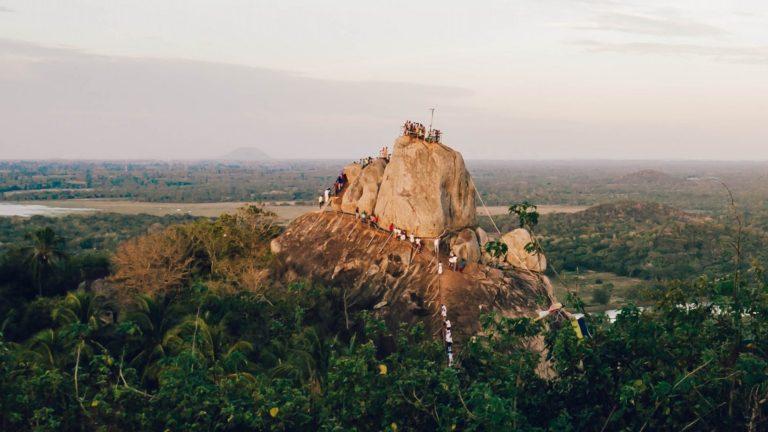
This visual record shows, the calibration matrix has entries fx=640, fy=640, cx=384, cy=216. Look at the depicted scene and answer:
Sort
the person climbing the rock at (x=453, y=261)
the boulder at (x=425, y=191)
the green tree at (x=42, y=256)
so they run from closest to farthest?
1. the person climbing the rock at (x=453, y=261)
2. the boulder at (x=425, y=191)
3. the green tree at (x=42, y=256)

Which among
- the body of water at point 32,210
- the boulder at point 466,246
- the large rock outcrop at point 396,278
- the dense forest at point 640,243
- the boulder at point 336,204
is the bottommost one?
the body of water at point 32,210

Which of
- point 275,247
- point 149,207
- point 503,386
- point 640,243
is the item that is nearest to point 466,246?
point 275,247

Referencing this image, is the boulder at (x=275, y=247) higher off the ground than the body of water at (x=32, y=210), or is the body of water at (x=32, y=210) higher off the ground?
the boulder at (x=275, y=247)

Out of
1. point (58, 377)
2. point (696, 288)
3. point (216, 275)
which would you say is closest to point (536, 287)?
point (216, 275)

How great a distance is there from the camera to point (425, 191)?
86.8 feet

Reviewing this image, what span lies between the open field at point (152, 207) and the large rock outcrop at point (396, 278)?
272 feet

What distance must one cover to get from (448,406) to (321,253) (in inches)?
696

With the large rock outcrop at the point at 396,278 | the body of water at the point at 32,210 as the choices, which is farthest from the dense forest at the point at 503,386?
the body of water at the point at 32,210

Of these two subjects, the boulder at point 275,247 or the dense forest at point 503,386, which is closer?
the dense forest at point 503,386

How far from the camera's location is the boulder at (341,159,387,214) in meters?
28.1

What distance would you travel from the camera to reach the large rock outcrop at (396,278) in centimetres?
2319

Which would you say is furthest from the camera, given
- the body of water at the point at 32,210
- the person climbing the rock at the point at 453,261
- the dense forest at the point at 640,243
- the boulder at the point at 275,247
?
the body of water at the point at 32,210

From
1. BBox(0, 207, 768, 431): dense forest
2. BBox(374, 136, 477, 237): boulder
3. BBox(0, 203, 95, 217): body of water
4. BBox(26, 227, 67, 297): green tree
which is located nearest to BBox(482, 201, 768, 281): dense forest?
BBox(374, 136, 477, 237): boulder

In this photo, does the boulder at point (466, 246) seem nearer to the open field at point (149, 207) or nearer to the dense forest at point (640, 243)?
the dense forest at point (640, 243)
